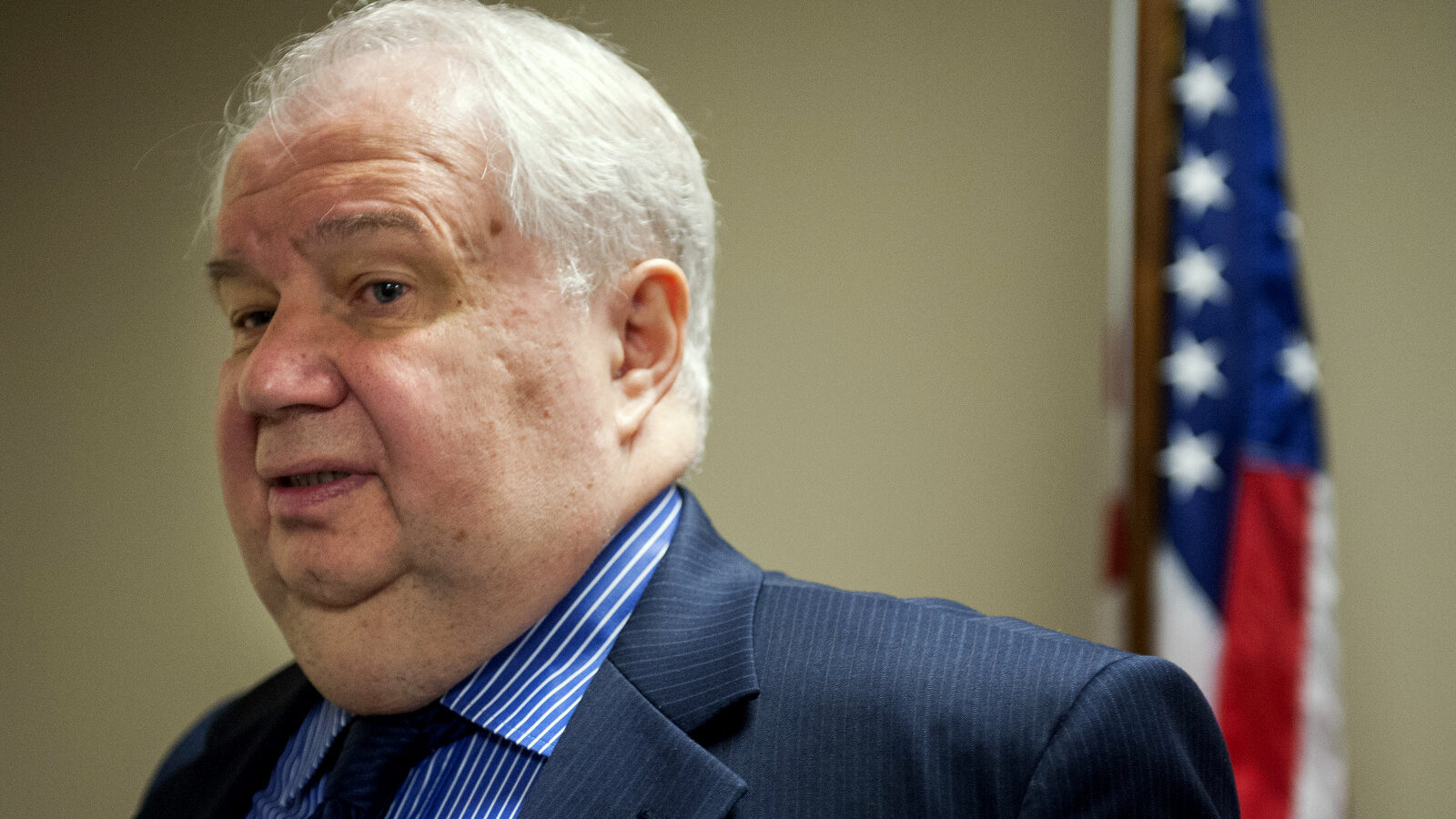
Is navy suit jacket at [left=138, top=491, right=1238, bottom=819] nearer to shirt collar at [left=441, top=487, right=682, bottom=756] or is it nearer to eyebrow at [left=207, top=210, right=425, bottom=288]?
shirt collar at [left=441, top=487, right=682, bottom=756]

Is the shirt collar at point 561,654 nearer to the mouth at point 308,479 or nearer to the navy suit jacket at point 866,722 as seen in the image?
the navy suit jacket at point 866,722

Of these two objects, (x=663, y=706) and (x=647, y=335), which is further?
(x=647, y=335)

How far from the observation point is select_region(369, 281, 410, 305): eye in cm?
109

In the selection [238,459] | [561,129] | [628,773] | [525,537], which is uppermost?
[561,129]

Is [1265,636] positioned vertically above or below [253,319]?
below

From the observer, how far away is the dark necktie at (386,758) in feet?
3.64

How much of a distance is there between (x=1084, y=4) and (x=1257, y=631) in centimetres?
138

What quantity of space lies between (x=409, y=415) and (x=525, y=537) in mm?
169

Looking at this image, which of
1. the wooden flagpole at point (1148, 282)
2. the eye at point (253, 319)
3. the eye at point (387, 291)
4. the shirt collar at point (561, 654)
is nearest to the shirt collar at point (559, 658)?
the shirt collar at point (561, 654)

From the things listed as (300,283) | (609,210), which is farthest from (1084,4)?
(300,283)

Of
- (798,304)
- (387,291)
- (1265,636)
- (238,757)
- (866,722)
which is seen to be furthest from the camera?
(798,304)

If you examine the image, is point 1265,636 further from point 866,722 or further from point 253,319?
point 253,319

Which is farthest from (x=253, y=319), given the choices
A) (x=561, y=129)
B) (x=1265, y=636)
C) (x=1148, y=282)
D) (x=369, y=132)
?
(x=1265, y=636)

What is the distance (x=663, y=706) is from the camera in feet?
3.40
